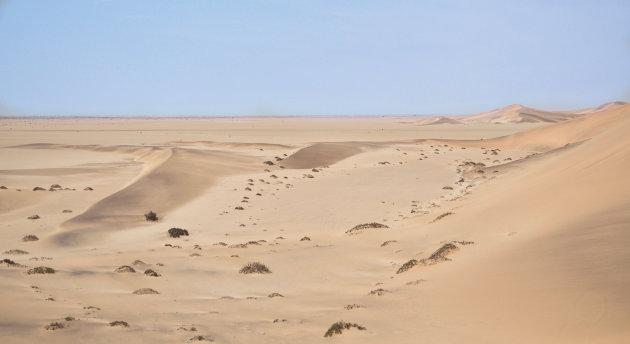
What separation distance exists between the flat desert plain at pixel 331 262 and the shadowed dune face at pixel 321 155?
18.4 metres

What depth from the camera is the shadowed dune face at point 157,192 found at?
90.5ft

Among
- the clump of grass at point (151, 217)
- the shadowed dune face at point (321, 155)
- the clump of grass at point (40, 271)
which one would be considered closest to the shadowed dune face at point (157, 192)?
the clump of grass at point (151, 217)

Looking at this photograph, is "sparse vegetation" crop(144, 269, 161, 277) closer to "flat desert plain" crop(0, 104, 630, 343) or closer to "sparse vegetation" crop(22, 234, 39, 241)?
"flat desert plain" crop(0, 104, 630, 343)

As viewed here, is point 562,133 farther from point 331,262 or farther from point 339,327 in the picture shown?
point 339,327

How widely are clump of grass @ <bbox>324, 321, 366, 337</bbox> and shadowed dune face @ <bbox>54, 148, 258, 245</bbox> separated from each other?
53.9ft

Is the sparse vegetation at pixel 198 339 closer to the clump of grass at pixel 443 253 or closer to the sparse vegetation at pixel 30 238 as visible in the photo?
the clump of grass at pixel 443 253

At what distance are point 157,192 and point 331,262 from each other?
22144mm

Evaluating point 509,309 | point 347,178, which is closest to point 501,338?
point 509,309

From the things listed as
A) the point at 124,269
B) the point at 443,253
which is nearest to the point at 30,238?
the point at 124,269

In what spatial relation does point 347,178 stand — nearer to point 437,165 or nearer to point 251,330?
point 437,165

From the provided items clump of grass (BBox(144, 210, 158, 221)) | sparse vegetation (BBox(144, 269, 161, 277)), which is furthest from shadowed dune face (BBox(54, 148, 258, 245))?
sparse vegetation (BBox(144, 269, 161, 277))

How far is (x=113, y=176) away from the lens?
171 ft

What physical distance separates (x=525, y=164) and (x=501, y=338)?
31.9m

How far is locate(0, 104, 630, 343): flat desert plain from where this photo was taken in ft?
31.7
